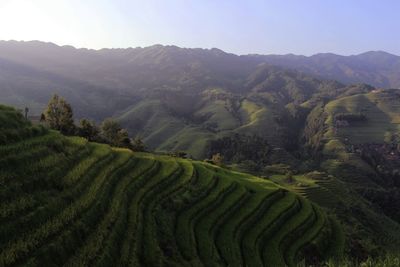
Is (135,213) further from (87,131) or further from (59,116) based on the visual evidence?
(59,116)

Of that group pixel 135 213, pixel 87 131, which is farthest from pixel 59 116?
pixel 135 213

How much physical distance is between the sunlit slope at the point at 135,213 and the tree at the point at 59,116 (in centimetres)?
1729

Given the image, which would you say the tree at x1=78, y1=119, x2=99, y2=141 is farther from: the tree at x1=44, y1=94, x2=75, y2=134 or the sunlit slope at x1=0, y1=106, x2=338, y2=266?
the sunlit slope at x1=0, y1=106, x2=338, y2=266

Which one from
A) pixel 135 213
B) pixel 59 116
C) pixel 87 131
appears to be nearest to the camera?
pixel 135 213

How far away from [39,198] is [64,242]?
14.3ft

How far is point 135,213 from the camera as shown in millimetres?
36562

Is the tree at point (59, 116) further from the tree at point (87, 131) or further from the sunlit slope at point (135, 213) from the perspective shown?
the sunlit slope at point (135, 213)

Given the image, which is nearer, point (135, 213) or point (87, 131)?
point (135, 213)

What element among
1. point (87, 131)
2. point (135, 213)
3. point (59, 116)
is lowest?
point (87, 131)

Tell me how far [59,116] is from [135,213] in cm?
3562

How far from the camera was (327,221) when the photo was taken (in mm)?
55656

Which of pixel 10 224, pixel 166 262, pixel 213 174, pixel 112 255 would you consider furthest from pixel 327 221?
pixel 10 224

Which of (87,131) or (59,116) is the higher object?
(59,116)

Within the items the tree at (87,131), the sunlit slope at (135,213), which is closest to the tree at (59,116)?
the tree at (87,131)
